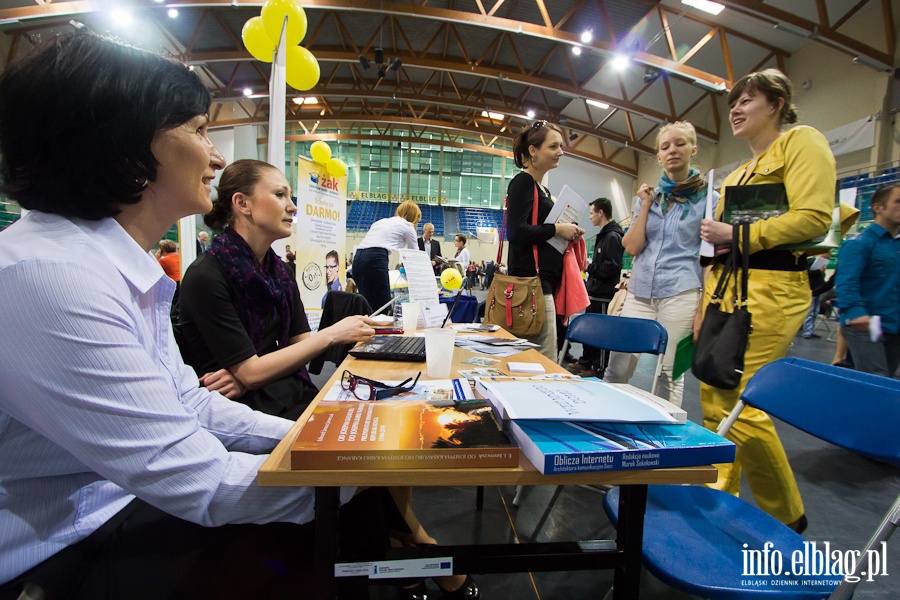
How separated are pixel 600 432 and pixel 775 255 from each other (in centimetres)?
123

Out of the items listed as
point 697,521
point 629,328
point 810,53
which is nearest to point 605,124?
point 810,53

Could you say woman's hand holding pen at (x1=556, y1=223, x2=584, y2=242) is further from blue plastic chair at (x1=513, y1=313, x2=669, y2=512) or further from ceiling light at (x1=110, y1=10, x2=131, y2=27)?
ceiling light at (x1=110, y1=10, x2=131, y2=27)

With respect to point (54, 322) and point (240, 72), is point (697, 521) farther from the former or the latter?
point (240, 72)

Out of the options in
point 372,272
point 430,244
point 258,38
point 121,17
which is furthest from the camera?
point 121,17

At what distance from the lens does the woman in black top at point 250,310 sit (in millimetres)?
1167

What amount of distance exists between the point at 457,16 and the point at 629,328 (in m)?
7.27

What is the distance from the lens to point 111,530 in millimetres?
596

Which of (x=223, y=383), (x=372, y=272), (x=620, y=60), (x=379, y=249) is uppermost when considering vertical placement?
(x=620, y=60)

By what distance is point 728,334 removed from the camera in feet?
4.40

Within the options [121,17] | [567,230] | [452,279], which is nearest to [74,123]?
[567,230]

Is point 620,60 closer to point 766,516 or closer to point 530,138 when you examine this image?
point 530,138

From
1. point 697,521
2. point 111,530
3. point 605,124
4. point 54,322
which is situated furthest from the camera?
point 605,124

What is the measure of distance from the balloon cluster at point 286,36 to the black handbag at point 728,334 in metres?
3.47

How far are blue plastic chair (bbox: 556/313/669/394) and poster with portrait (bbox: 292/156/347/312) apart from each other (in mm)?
3083
